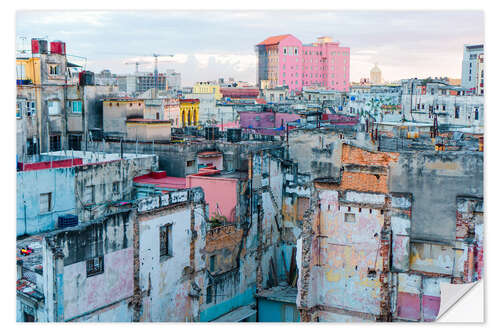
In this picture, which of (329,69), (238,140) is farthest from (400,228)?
(329,69)

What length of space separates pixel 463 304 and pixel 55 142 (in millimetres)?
17687

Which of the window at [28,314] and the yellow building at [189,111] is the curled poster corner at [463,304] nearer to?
the window at [28,314]

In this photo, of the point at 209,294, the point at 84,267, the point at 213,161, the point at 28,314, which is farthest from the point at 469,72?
the point at 28,314

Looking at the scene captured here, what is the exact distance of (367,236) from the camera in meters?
15.3

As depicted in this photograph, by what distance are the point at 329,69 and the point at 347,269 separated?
62284 mm

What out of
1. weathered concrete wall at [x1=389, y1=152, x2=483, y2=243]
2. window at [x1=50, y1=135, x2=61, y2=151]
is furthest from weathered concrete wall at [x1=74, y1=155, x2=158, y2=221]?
weathered concrete wall at [x1=389, y1=152, x2=483, y2=243]

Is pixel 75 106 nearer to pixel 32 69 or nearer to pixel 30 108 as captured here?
pixel 30 108

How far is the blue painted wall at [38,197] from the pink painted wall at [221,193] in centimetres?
340

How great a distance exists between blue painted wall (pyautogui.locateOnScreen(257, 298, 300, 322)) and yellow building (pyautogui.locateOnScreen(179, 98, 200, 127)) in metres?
25.4

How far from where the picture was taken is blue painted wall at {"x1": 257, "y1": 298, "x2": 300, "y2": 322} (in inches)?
677

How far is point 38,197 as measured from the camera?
56.8 ft

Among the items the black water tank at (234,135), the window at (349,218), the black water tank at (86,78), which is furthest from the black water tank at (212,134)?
the window at (349,218)
